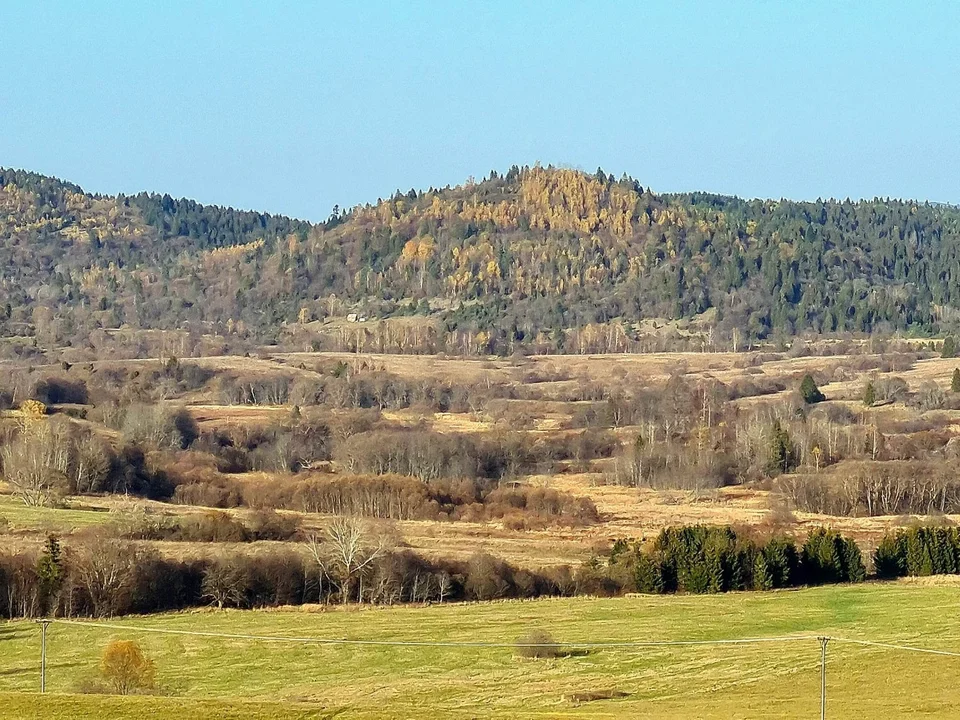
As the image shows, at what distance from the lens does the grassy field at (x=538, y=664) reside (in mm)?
32688

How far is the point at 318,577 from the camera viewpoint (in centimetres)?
6197

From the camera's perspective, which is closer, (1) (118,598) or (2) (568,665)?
(2) (568,665)

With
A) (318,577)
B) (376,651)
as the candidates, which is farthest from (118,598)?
(376,651)

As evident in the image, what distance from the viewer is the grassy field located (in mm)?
32688

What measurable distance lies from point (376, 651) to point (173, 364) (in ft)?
434

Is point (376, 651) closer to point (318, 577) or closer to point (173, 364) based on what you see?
point (318, 577)

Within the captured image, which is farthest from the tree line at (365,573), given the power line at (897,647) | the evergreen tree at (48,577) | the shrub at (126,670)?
the power line at (897,647)

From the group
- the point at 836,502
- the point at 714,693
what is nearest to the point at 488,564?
the point at 714,693

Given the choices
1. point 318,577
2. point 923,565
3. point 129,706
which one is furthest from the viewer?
point 923,565

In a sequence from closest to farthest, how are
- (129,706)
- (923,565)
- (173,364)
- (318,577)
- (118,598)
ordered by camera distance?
(129,706)
(118,598)
(318,577)
(923,565)
(173,364)

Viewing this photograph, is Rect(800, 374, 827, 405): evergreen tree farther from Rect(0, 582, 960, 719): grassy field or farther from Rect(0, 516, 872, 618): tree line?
Rect(0, 582, 960, 719): grassy field

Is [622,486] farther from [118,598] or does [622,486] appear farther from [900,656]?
[900,656]

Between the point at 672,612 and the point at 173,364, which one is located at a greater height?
the point at 173,364

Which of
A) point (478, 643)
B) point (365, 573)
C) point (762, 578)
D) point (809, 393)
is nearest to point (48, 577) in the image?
point (365, 573)
